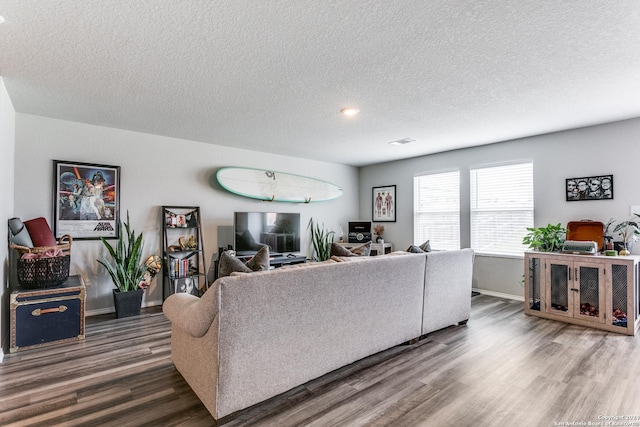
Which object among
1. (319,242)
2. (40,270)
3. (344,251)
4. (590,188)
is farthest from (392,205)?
(40,270)

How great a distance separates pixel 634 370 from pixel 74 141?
18.7 ft

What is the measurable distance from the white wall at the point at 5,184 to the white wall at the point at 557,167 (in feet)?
14.9

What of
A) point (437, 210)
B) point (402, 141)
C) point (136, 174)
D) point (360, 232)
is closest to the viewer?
point (136, 174)

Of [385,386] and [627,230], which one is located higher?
[627,230]

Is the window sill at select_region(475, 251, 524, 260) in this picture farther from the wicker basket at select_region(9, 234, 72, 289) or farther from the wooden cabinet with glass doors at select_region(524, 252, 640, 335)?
the wicker basket at select_region(9, 234, 72, 289)

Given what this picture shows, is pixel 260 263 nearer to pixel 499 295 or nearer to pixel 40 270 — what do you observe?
pixel 40 270

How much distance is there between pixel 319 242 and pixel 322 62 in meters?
4.00

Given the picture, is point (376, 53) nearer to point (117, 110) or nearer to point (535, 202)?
point (117, 110)

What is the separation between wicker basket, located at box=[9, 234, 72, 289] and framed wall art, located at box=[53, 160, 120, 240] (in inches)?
28.6

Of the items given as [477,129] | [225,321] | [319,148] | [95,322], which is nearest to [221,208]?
[319,148]

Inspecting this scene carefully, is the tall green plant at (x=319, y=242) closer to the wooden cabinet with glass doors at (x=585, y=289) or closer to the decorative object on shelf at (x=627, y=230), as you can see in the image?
the wooden cabinet with glass doors at (x=585, y=289)

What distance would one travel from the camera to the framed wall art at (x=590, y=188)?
12.5 ft

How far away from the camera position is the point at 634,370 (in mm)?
2422

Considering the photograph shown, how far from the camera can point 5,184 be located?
2820 millimetres
